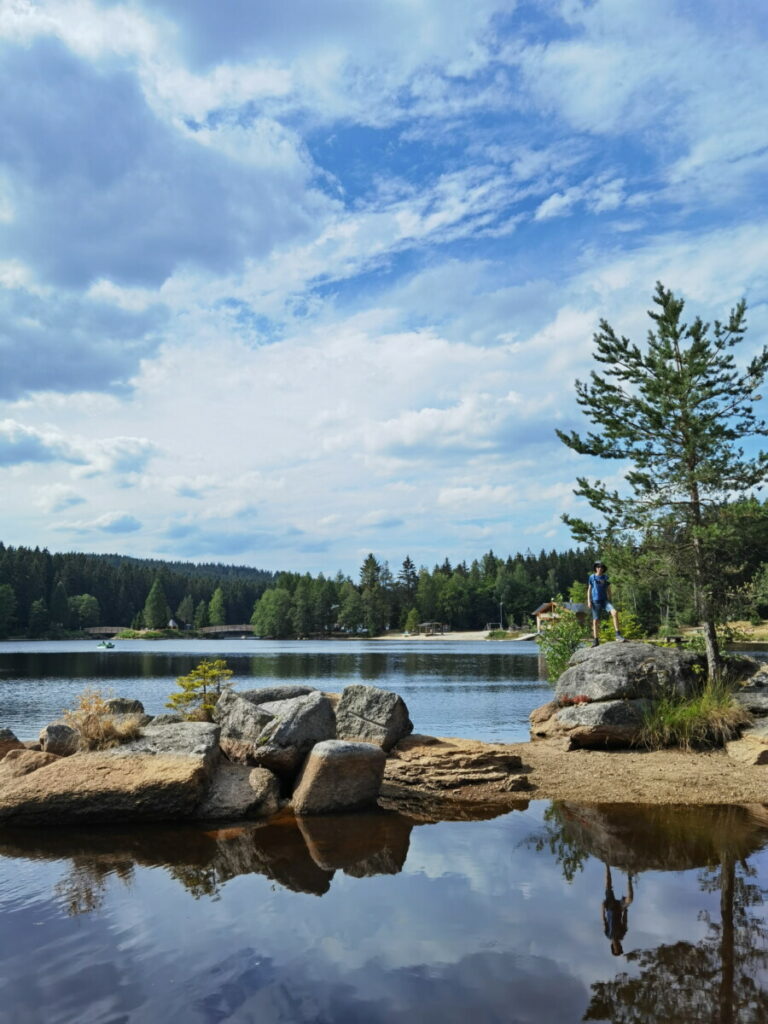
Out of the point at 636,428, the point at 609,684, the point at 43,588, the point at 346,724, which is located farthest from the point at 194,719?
the point at 43,588

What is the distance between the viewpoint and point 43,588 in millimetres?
142750

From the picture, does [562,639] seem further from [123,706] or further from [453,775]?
[123,706]

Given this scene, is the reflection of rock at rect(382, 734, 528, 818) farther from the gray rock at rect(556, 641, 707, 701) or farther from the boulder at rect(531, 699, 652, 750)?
the gray rock at rect(556, 641, 707, 701)

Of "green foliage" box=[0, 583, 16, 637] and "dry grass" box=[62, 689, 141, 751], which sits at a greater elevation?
"green foliage" box=[0, 583, 16, 637]

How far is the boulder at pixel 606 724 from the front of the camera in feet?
51.2

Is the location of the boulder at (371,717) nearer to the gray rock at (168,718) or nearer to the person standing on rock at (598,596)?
the gray rock at (168,718)

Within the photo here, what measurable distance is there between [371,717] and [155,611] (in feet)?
505

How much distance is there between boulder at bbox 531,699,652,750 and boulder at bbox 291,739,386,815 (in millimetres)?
5928

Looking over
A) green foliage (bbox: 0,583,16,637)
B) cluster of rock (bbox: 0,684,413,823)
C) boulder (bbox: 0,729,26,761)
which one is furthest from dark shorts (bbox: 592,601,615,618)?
green foliage (bbox: 0,583,16,637)

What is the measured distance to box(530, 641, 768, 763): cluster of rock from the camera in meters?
15.7

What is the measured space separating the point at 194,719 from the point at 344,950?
10.5 metres

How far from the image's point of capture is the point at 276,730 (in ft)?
41.2

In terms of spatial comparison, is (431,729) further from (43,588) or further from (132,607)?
(132,607)

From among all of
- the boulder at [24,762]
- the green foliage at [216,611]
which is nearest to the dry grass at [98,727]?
the boulder at [24,762]
